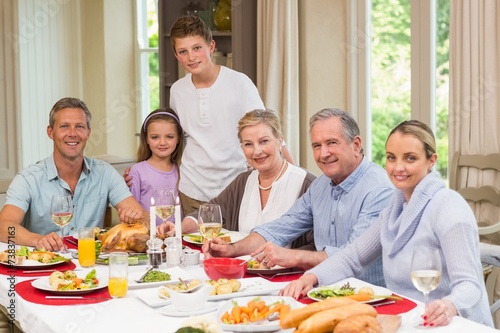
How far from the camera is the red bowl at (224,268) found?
234 cm

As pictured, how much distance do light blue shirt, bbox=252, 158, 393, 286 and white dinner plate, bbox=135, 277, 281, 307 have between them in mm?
412

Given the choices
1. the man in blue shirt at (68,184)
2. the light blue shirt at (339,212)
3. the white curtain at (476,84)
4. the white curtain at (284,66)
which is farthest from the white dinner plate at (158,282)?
the white curtain at (284,66)

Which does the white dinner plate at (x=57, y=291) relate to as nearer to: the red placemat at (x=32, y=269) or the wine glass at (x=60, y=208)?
the red placemat at (x=32, y=269)

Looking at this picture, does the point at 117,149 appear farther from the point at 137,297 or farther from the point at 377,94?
the point at 137,297

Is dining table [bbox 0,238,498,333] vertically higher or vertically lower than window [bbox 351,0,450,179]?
lower

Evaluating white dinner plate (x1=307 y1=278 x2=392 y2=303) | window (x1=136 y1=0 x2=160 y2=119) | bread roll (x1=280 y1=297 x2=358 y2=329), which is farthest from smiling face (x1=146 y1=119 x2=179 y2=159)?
window (x1=136 y1=0 x2=160 y2=119)

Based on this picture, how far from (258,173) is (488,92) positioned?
3.98ft

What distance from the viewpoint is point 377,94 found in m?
4.78

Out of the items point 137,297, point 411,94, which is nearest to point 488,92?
point 411,94

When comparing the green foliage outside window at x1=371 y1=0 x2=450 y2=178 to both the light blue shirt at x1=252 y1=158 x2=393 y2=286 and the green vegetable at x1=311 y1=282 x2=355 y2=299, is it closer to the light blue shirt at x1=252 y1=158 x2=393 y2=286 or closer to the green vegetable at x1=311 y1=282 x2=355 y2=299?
the light blue shirt at x1=252 y1=158 x2=393 y2=286

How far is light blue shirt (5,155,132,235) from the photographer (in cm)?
333

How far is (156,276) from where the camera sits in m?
Answer: 2.37

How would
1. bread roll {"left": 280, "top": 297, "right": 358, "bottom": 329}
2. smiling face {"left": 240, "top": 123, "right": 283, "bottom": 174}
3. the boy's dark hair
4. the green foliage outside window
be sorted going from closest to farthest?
1. bread roll {"left": 280, "top": 297, "right": 358, "bottom": 329}
2. smiling face {"left": 240, "top": 123, "right": 283, "bottom": 174}
3. the boy's dark hair
4. the green foliage outside window

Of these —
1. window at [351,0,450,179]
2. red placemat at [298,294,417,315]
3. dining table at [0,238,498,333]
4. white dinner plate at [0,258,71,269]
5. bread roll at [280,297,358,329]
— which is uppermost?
window at [351,0,450,179]
